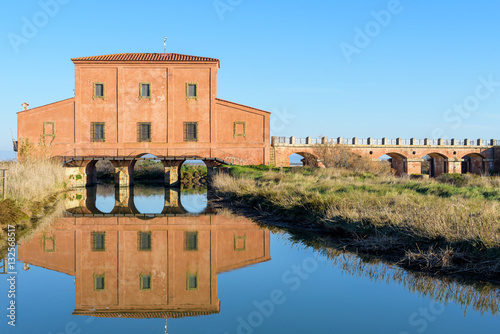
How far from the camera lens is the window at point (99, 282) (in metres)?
6.74

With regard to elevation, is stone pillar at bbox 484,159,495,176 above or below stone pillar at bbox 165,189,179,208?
above

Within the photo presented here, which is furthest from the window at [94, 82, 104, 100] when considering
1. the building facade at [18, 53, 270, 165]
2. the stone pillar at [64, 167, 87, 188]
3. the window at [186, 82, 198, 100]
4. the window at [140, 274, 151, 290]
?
the window at [140, 274, 151, 290]

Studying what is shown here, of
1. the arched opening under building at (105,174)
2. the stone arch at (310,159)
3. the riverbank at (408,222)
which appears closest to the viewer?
the riverbank at (408,222)

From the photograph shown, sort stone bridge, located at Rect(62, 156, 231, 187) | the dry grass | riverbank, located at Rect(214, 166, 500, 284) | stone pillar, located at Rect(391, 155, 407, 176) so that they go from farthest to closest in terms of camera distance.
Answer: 1. stone pillar, located at Rect(391, 155, 407, 176)
2. stone bridge, located at Rect(62, 156, 231, 187)
3. the dry grass
4. riverbank, located at Rect(214, 166, 500, 284)

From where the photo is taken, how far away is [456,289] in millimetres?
6141

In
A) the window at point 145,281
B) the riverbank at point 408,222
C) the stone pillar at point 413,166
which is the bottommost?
the window at point 145,281

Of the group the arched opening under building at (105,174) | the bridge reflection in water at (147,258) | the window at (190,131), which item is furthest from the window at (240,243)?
the arched opening under building at (105,174)

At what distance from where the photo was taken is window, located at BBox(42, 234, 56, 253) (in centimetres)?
920

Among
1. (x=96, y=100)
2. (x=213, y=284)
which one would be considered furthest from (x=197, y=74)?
(x=213, y=284)

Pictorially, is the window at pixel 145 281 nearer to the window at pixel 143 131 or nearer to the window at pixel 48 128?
the window at pixel 143 131

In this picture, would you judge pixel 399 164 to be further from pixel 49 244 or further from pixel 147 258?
pixel 49 244

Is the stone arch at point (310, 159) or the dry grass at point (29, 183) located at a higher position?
the stone arch at point (310, 159)

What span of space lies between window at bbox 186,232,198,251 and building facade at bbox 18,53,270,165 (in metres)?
20.3

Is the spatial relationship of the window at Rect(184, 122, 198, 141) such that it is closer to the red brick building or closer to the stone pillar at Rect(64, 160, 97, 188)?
the red brick building
